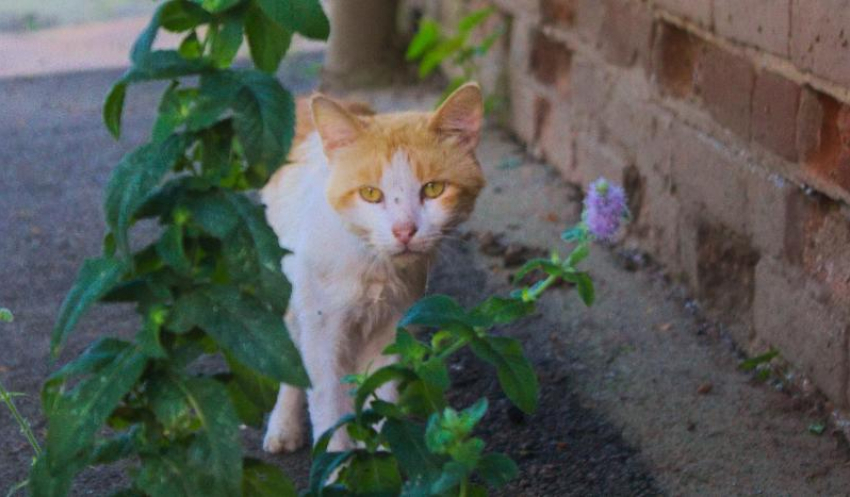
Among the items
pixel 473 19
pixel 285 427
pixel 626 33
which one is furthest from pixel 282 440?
pixel 473 19

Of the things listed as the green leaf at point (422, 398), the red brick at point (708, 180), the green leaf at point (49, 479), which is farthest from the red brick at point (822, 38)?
the green leaf at point (49, 479)

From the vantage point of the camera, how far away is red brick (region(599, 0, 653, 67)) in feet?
15.1

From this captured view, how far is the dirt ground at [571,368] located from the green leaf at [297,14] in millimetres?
1476

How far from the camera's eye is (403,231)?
2.91m

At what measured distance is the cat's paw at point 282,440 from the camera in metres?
3.43

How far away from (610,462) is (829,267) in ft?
2.48

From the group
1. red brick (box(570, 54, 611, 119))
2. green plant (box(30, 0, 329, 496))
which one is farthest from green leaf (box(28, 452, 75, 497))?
red brick (box(570, 54, 611, 119))

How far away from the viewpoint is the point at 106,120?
2107mm

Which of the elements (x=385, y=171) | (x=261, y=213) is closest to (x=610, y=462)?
(x=385, y=171)

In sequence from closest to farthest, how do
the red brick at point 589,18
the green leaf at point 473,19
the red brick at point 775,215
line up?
1. the red brick at point 775,215
2. the red brick at point 589,18
3. the green leaf at point 473,19

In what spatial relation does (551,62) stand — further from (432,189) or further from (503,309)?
(503,309)

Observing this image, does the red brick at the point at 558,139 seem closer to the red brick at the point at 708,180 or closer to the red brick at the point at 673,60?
the red brick at the point at 673,60

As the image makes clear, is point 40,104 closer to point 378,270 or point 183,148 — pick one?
point 378,270

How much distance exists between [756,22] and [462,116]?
3.34 feet
